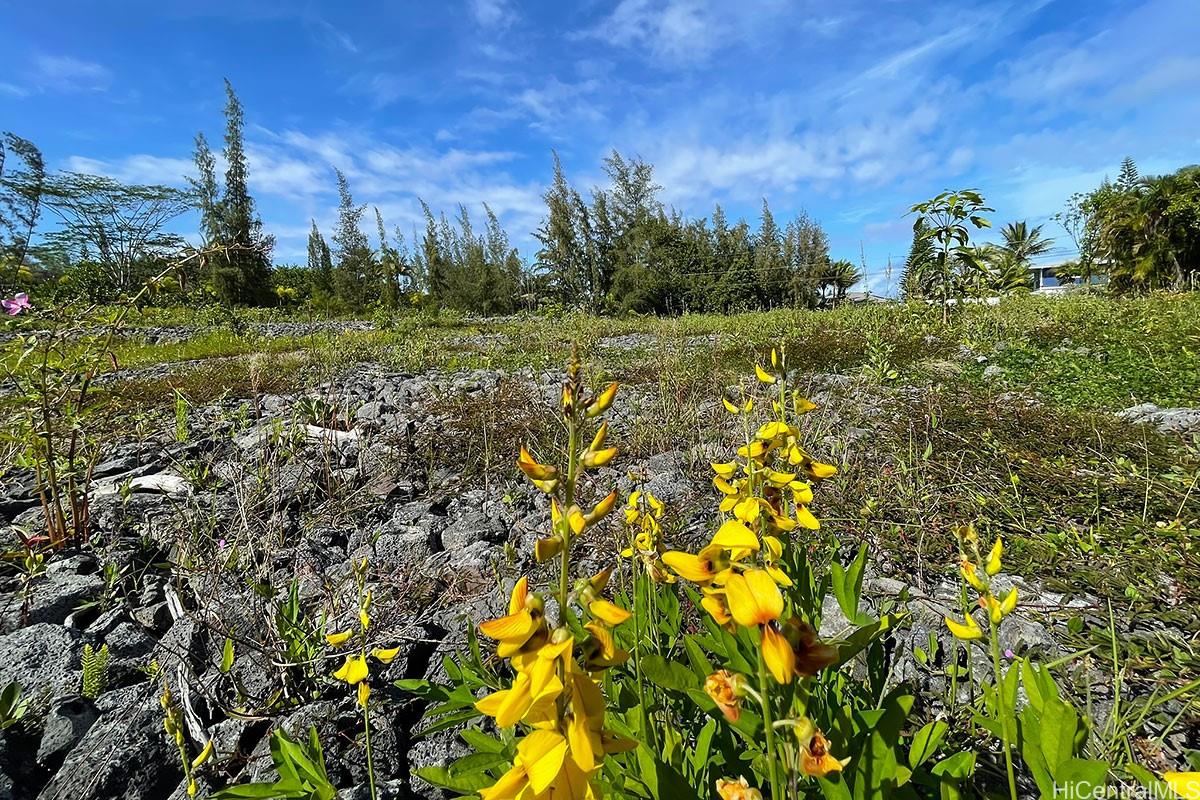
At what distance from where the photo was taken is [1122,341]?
435cm

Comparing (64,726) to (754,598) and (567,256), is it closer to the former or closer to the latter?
(754,598)

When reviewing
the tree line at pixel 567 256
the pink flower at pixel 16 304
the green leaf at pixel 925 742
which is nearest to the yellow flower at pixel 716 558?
the green leaf at pixel 925 742

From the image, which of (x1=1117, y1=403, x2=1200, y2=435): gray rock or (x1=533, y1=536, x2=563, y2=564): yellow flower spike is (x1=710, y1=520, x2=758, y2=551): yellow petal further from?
(x1=1117, y1=403, x2=1200, y2=435): gray rock

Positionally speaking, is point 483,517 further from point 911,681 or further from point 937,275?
point 937,275

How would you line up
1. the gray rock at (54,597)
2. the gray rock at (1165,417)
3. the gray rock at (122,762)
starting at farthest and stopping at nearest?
1. the gray rock at (1165,417)
2. the gray rock at (54,597)
3. the gray rock at (122,762)

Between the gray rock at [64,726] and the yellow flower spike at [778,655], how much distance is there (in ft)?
4.90

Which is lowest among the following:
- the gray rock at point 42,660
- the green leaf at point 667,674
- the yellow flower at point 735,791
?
the gray rock at point 42,660

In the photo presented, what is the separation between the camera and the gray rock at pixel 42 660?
4.31 ft

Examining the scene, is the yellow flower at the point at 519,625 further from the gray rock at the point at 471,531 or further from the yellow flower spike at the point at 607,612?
the gray rock at the point at 471,531

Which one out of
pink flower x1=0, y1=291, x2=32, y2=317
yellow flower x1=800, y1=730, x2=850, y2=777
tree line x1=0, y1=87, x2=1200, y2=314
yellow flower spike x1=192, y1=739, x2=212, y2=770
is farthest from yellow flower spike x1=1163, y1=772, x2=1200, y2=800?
tree line x1=0, y1=87, x2=1200, y2=314

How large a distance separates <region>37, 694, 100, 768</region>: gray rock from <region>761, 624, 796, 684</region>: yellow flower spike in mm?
1494

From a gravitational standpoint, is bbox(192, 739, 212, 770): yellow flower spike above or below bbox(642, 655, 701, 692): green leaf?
below

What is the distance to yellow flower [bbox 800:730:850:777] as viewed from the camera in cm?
51

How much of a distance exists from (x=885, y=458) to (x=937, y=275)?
469 cm
